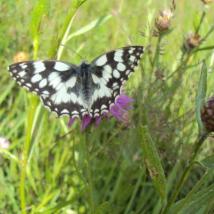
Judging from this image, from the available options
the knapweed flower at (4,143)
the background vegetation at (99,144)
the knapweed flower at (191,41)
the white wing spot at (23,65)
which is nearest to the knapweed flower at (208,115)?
the background vegetation at (99,144)

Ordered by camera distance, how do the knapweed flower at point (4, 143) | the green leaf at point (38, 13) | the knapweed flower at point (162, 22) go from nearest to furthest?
1. the green leaf at point (38, 13)
2. the knapweed flower at point (162, 22)
3. the knapweed flower at point (4, 143)

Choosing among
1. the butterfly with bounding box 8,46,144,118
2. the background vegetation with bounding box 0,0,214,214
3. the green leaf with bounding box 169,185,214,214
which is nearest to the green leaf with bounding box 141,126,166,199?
the green leaf with bounding box 169,185,214,214

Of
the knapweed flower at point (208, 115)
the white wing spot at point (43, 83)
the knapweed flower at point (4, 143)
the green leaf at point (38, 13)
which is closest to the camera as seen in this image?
the knapweed flower at point (208, 115)

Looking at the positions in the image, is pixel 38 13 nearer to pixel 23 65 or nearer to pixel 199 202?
pixel 23 65

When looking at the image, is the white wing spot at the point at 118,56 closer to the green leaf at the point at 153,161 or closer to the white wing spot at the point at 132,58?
the white wing spot at the point at 132,58

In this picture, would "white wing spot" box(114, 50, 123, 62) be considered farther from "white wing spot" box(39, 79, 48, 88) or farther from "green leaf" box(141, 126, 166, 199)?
"green leaf" box(141, 126, 166, 199)

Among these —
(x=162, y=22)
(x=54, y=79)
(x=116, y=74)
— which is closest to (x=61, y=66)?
(x=54, y=79)

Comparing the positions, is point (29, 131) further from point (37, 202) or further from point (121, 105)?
point (37, 202)
